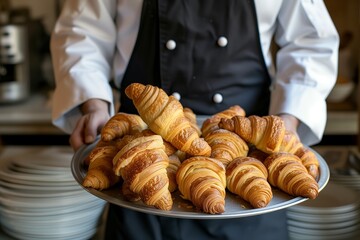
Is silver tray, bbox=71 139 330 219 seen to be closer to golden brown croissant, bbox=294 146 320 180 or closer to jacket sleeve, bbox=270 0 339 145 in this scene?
golden brown croissant, bbox=294 146 320 180

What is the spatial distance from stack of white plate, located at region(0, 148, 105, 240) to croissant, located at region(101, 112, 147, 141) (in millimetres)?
268

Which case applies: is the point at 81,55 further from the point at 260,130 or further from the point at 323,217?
the point at 323,217

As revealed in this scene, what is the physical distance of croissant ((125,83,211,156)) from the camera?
2.32 feet

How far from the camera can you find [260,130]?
0.75m

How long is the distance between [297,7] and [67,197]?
55cm

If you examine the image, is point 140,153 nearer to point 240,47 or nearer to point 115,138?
point 115,138

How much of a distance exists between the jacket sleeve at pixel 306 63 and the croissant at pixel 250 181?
0.27 m

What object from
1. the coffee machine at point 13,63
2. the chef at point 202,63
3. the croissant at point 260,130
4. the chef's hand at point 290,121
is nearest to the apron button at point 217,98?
the chef at point 202,63

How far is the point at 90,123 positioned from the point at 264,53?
0.35m

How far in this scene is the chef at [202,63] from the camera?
96 centimetres

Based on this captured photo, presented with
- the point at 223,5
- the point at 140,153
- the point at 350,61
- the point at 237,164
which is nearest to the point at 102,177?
the point at 140,153

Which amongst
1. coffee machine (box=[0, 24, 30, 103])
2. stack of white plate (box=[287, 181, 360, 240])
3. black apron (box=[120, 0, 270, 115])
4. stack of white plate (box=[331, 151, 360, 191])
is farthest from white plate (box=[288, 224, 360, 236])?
coffee machine (box=[0, 24, 30, 103])

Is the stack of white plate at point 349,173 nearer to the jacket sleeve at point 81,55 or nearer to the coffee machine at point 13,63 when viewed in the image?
the jacket sleeve at point 81,55

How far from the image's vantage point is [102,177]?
70cm
